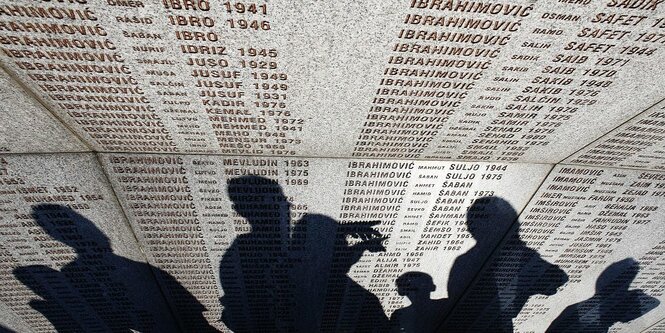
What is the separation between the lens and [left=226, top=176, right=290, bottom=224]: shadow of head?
350cm

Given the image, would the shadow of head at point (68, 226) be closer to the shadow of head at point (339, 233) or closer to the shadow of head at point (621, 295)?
the shadow of head at point (339, 233)

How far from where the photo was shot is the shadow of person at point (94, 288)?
3611mm

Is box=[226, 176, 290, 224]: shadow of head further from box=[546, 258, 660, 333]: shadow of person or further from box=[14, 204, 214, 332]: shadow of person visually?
box=[546, 258, 660, 333]: shadow of person

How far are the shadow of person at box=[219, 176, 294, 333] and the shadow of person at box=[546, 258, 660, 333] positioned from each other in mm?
4529

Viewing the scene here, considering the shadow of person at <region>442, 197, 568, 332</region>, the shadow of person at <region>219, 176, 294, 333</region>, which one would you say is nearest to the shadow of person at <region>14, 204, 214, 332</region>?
the shadow of person at <region>219, 176, 294, 333</region>

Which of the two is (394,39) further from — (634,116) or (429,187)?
(634,116)

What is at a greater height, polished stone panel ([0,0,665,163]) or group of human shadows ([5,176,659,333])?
polished stone panel ([0,0,665,163])

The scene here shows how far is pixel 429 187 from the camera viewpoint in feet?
12.4

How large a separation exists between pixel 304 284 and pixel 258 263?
0.79m

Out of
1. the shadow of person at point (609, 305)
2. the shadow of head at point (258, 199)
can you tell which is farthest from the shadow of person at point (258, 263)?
the shadow of person at point (609, 305)

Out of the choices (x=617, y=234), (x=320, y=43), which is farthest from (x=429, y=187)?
(x=617, y=234)

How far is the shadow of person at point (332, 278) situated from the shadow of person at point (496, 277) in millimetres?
1170

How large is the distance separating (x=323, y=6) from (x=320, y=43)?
10.5 inches

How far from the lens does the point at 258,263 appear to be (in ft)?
14.3
